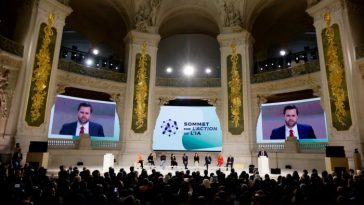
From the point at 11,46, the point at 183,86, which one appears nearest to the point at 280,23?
the point at 183,86

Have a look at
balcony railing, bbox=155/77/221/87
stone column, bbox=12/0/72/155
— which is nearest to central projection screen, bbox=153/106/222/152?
balcony railing, bbox=155/77/221/87

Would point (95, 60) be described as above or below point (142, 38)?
below

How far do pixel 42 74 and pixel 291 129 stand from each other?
18.7m

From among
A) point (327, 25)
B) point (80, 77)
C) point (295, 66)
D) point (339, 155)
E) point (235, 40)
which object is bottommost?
point (339, 155)

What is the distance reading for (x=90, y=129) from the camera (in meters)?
20.9

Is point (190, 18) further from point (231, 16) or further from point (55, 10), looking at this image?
point (55, 10)

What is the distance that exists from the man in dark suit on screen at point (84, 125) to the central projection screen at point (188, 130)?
5.11 meters

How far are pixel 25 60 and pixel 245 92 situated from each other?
1470cm

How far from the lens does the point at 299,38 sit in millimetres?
22625

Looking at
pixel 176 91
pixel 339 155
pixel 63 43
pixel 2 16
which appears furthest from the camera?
pixel 63 43

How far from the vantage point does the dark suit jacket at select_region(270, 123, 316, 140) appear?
63.7 ft

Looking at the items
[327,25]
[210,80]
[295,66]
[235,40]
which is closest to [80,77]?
[210,80]

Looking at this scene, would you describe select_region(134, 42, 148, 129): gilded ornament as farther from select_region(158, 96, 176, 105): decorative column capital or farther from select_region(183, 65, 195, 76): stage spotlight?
select_region(183, 65, 195, 76): stage spotlight

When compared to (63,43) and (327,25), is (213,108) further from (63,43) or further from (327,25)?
(63,43)
